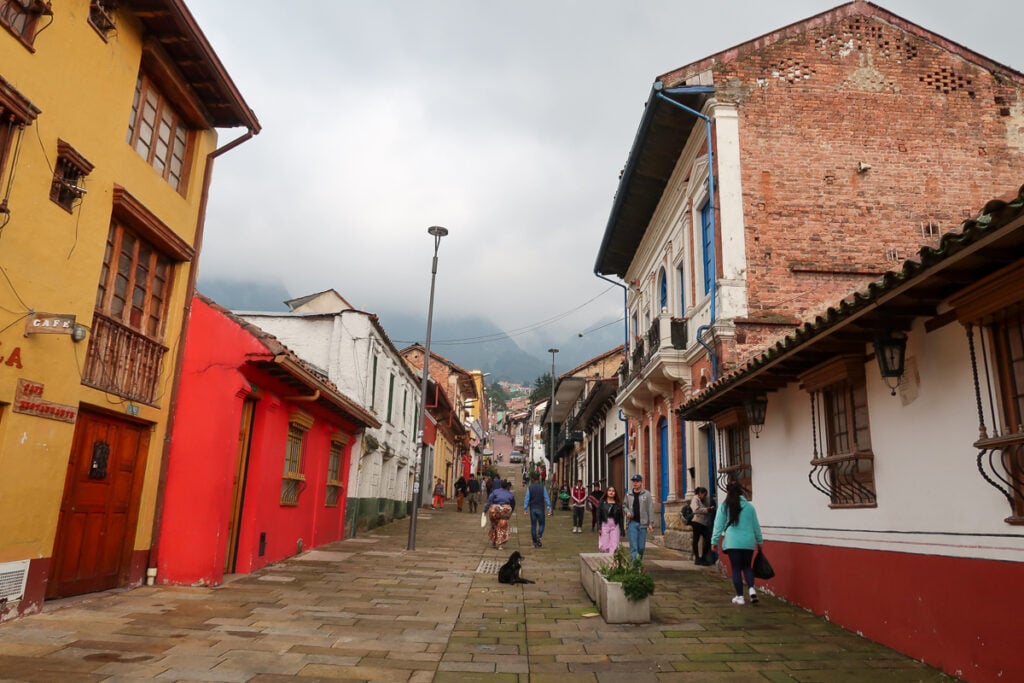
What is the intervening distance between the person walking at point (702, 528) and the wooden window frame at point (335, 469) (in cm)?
776

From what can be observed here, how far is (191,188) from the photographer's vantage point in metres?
10.8

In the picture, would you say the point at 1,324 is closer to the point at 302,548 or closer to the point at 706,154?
the point at 302,548

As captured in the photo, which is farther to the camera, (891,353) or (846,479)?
(846,479)

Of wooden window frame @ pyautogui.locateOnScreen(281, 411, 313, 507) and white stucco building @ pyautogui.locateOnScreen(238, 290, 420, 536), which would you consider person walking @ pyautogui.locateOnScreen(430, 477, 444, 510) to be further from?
wooden window frame @ pyautogui.locateOnScreen(281, 411, 313, 507)

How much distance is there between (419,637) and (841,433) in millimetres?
5183

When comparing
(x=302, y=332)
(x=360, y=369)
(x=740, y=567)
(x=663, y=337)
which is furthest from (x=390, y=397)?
(x=740, y=567)

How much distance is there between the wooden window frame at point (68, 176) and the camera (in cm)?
753

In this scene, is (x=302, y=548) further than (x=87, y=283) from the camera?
Yes

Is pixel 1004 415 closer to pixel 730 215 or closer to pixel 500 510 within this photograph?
pixel 730 215

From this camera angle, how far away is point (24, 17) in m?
7.07

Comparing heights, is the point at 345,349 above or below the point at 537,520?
above

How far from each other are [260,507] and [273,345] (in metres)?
2.81

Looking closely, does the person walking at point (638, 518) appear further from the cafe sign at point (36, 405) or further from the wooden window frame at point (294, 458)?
the cafe sign at point (36, 405)

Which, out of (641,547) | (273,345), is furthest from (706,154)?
(273,345)
